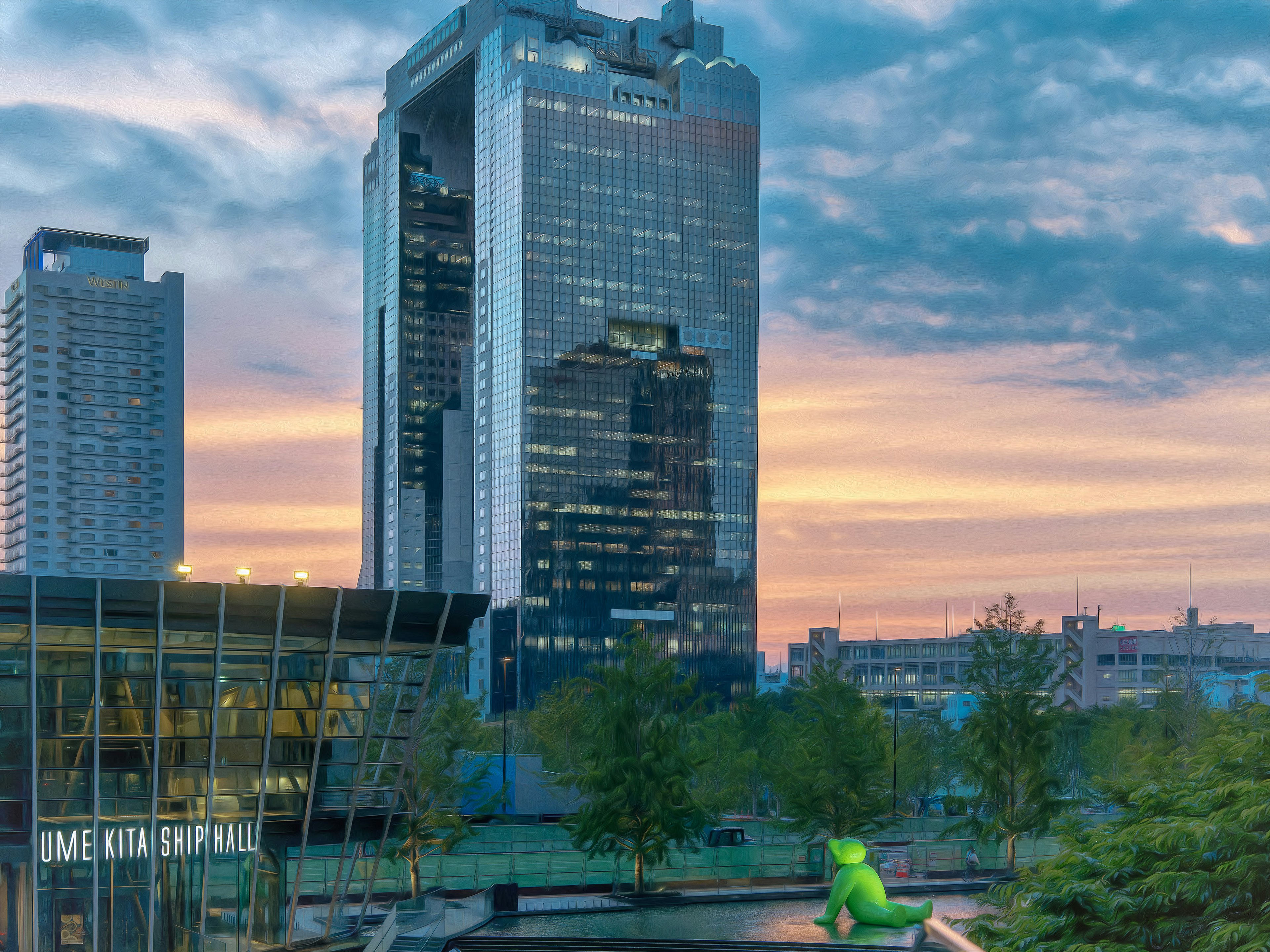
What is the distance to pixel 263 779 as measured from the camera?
1407 inches

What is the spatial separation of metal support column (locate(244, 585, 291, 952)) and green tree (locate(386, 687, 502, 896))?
29.0 feet

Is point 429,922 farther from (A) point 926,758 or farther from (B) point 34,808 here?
(A) point 926,758

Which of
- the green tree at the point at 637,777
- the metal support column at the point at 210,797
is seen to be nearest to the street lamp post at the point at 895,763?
the green tree at the point at 637,777

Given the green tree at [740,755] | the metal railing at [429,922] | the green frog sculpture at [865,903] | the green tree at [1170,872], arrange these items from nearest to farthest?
the green tree at [1170,872]
the metal railing at [429,922]
the green frog sculpture at [865,903]
the green tree at [740,755]

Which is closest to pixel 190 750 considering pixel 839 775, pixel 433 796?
pixel 433 796

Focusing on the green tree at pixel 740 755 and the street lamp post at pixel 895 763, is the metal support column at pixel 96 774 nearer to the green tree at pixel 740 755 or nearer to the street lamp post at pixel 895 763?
the green tree at pixel 740 755

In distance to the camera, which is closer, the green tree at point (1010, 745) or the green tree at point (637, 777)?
the green tree at point (637, 777)

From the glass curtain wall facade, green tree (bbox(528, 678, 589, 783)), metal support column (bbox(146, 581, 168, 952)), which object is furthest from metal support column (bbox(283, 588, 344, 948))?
green tree (bbox(528, 678, 589, 783))

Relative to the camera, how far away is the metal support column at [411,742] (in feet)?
126

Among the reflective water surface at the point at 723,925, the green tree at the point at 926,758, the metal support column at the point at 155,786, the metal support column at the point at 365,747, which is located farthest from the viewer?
the green tree at the point at 926,758

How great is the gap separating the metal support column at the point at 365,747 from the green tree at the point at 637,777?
656 inches

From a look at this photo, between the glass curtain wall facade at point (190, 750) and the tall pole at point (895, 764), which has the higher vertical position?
the glass curtain wall facade at point (190, 750)

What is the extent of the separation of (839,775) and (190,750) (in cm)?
3290

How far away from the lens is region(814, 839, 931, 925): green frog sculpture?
150 feet
